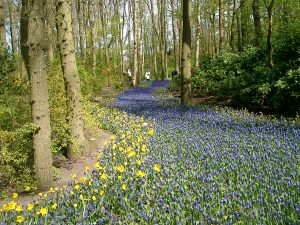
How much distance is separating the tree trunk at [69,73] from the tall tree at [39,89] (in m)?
1.92

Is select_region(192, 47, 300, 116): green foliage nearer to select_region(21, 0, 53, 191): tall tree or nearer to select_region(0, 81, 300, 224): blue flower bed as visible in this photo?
select_region(0, 81, 300, 224): blue flower bed

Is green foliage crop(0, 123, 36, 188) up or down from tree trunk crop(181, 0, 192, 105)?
down

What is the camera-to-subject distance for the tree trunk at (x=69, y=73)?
305 inches

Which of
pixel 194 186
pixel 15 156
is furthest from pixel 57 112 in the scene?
pixel 194 186

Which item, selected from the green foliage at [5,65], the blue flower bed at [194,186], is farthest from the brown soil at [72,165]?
Answer: the green foliage at [5,65]

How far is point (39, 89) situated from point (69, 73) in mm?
2262

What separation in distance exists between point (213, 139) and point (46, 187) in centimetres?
347

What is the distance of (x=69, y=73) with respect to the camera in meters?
7.76

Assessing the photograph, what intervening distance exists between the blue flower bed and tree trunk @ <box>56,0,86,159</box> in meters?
0.90

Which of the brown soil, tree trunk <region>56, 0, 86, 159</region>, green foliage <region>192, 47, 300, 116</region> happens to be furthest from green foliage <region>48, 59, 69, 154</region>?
green foliage <region>192, 47, 300, 116</region>

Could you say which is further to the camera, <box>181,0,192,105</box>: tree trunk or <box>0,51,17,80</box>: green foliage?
<box>181,0,192,105</box>: tree trunk

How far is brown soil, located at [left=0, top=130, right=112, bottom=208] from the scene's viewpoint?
18.2 ft

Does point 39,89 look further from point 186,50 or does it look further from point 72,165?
point 186,50

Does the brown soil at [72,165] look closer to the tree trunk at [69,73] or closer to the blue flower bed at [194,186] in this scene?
the tree trunk at [69,73]
